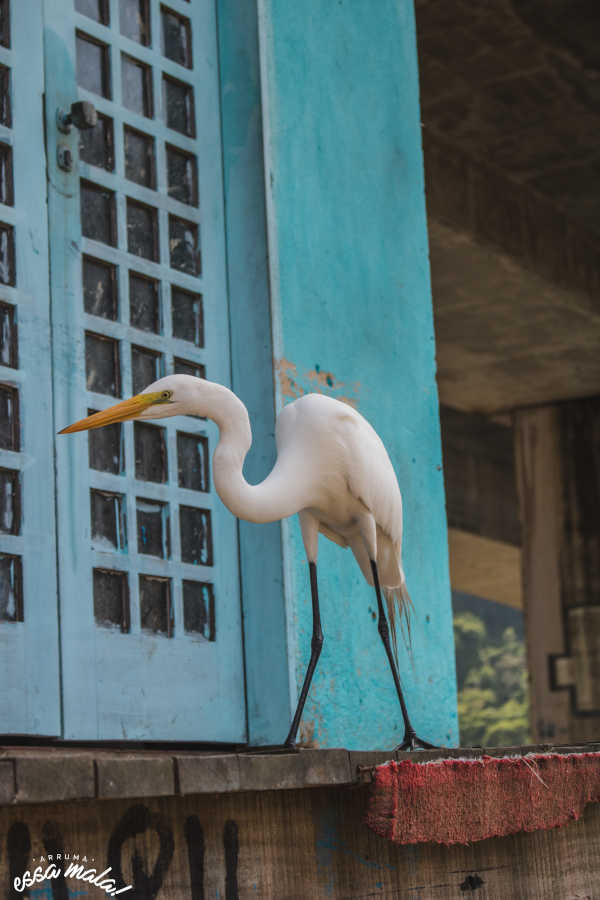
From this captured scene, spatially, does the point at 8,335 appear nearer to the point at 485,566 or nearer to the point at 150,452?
the point at 150,452

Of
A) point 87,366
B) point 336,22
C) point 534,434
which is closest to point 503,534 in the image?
point 534,434

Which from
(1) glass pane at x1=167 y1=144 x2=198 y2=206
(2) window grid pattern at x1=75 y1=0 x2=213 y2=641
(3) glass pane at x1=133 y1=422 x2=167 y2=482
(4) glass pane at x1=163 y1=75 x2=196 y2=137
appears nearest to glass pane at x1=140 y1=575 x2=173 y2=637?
(2) window grid pattern at x1=75 y1=0 x2=213 y2=641

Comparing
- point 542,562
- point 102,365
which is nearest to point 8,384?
point 102,365

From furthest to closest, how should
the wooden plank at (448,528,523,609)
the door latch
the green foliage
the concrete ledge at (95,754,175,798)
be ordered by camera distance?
1. the green foliage
2. the wooden plank at (448,528,523,609)
3. the door latch
4. the concrete ledge at (95,754,175,798)

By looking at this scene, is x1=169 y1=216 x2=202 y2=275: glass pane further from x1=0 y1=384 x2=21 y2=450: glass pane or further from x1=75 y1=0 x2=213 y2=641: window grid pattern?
x1=0 y1=384 x2=21 y2=450: glass pane

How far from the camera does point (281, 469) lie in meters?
3.64

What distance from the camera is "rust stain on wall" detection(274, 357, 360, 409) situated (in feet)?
14.8

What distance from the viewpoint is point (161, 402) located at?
339 centimetres

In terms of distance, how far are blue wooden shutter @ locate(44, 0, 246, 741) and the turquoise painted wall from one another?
233mm

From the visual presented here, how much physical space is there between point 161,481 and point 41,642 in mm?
770

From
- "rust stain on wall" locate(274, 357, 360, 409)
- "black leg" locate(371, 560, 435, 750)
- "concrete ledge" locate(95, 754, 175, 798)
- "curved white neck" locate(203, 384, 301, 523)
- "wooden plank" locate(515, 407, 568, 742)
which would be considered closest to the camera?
"concrete ledge" locate(95, 754, 175, 798)

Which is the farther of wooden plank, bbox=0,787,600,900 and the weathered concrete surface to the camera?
the weathered concrete surface

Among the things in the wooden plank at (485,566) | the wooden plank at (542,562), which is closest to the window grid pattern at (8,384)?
the wooden plank at (542,562)

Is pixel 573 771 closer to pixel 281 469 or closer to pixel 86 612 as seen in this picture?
pixel 281 469
